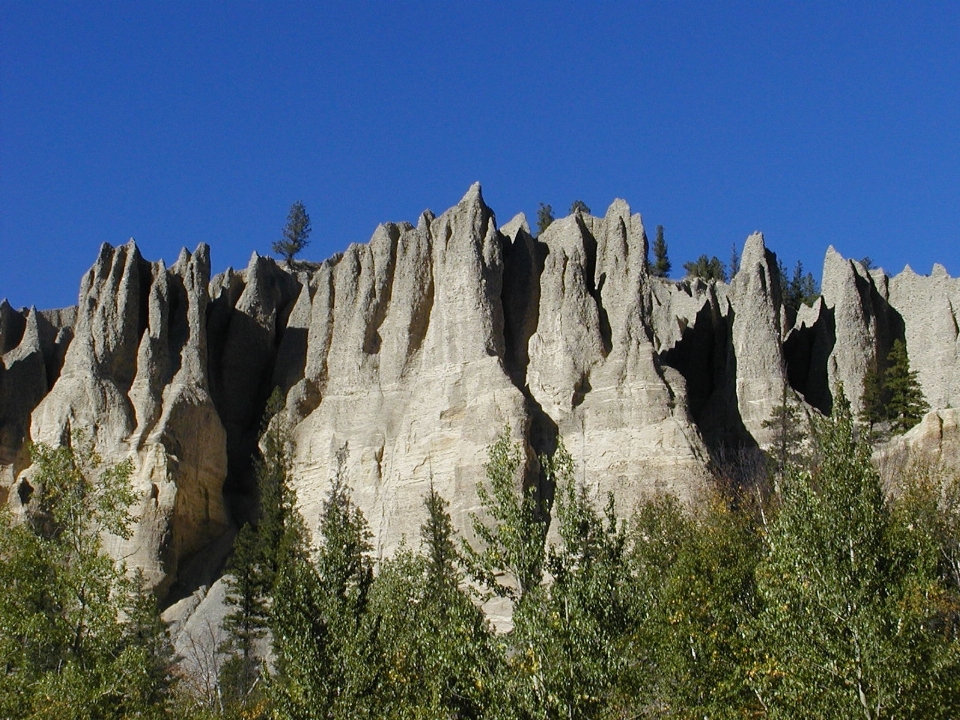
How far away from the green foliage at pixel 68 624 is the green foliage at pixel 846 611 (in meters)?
14.8

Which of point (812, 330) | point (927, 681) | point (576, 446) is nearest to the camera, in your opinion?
point (927, 681)

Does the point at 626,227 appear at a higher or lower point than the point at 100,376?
higher

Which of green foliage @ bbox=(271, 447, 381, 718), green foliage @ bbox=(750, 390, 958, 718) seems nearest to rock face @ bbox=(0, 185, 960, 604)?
green foliage @ bbox=(271, 447, 381, 718)

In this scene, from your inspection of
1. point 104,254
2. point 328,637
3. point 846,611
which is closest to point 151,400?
point 104,254

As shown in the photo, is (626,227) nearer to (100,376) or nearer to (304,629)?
(100,376)

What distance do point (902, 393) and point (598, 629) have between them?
33.0 meters

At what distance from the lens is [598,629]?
26.1 m

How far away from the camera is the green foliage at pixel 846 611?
1008 inches

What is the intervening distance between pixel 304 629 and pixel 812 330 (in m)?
39.7

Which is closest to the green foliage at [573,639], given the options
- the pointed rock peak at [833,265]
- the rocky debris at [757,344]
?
the rocky debris at [757,344]

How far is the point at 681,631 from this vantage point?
30531 millimetres

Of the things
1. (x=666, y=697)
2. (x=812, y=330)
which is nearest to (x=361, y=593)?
(x=666, y=697)

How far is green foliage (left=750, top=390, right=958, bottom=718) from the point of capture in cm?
2561

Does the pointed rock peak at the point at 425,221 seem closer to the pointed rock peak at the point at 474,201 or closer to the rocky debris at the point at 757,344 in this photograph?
the pointed rock peak at the point at 474,201
